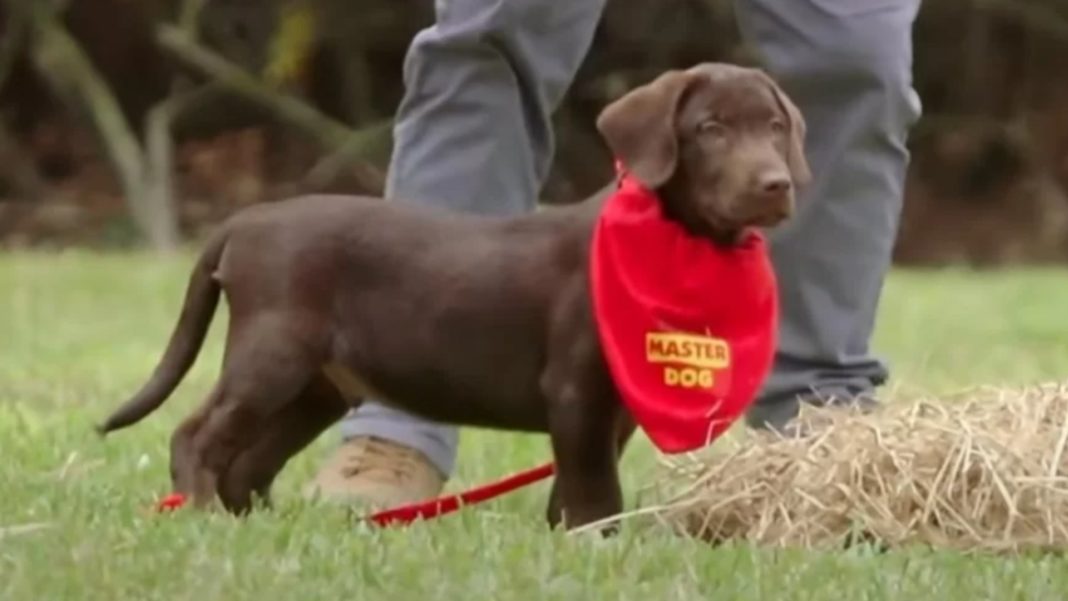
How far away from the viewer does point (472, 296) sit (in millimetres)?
3613

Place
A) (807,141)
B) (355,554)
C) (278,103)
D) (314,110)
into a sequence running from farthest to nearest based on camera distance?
1. (314,110)
2. (278,103)
3. (807,141)
4. (355,554)

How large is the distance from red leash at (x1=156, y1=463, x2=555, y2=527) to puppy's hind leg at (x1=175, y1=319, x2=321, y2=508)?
2.3 inches

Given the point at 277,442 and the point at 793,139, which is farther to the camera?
the point at 277,442

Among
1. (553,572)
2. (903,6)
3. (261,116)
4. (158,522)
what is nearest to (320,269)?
(158,522)

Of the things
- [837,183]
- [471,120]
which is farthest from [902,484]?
[471,120]

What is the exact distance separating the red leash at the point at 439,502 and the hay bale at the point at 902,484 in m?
0.25

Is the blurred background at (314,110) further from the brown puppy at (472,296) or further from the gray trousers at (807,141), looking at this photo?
the brown puppy at (472,296)

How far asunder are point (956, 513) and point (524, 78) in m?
1.09

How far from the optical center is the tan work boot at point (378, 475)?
406cm

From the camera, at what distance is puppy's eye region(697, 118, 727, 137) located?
138 inches

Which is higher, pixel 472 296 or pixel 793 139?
pixel 793 139

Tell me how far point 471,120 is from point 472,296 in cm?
68

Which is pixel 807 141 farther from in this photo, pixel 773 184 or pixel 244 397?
pixel 244 397

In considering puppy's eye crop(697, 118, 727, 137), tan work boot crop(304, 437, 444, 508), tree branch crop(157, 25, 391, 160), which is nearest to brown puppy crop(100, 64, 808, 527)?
puppy's eye crop(697, 118, 727, 137)
